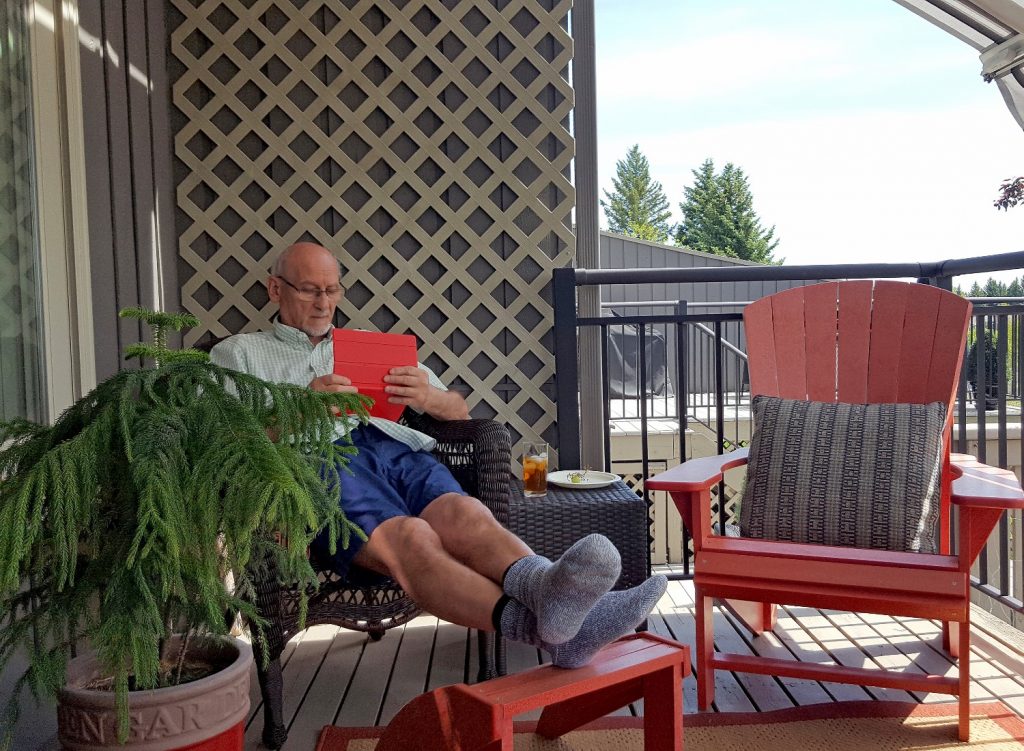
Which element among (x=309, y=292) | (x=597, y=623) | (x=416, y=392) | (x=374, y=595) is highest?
(x=309, y=292)

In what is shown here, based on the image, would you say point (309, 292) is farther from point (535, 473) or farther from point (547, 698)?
point (547, 698)

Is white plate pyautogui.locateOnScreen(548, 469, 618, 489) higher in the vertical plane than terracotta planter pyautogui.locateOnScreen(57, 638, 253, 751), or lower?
higher

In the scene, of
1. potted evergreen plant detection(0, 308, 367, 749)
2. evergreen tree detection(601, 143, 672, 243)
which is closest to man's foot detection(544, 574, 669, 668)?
potted evergreen plant detection(0, 308, 367, 749)

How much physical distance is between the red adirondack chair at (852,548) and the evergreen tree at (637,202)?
97.2 feet

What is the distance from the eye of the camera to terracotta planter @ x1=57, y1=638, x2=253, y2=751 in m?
1.21

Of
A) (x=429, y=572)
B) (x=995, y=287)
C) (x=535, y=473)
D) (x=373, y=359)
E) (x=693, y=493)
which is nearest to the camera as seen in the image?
(x=429, y=572)

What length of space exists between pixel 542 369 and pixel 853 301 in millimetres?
1132

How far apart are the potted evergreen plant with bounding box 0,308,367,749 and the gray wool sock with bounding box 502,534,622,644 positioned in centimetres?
37

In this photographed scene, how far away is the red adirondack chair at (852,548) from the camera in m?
1.80

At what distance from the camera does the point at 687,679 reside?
222 cm

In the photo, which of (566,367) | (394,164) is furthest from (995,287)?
(394,164)

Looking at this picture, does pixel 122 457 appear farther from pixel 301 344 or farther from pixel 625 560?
pixel 625 560

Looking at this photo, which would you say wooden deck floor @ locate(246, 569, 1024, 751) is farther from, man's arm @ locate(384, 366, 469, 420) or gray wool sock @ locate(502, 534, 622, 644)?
gray wool sock @ locate(502, 534, 622, 644)

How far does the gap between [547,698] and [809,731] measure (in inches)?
32.3
